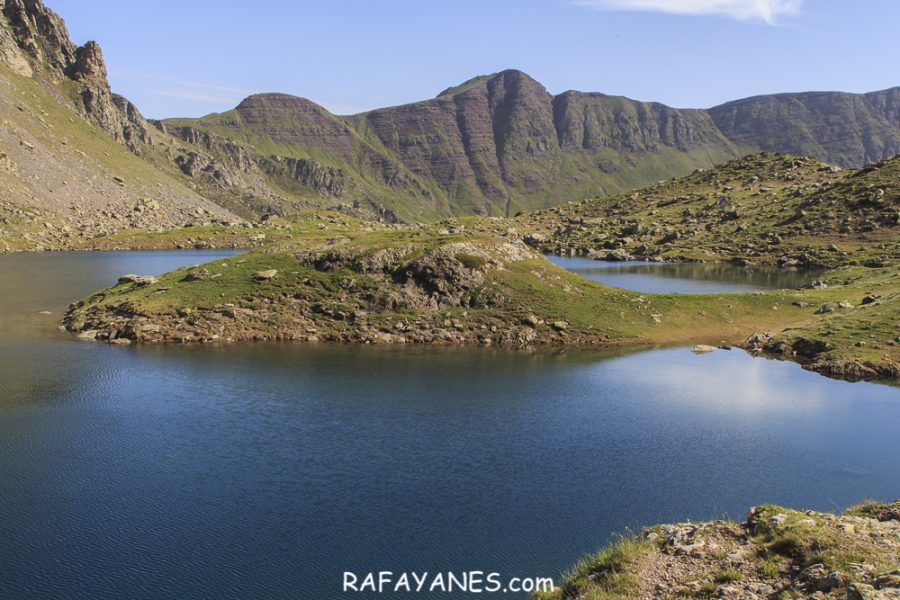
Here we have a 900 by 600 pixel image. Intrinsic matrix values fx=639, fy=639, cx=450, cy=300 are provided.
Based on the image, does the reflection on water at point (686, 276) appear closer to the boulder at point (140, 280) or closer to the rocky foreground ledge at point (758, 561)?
the boulder at point (140, 280)

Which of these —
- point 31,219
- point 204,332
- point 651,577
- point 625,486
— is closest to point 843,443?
point 625,486

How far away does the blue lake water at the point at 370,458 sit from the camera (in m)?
30.3

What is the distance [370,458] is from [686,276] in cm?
13033

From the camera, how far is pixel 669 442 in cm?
4734

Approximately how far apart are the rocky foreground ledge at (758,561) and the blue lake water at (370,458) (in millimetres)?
4242

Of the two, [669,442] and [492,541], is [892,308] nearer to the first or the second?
[669,442]

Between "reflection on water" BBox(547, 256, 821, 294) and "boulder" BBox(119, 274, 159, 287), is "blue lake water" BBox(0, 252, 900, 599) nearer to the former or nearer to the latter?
"boulder" BBox(119, 274, 159, 287)

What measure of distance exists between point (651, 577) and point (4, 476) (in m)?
37.3

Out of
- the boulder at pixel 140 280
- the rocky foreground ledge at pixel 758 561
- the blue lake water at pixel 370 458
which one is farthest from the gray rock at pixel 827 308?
the boulder at pixel 140 280

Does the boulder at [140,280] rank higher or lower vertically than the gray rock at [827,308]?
higher

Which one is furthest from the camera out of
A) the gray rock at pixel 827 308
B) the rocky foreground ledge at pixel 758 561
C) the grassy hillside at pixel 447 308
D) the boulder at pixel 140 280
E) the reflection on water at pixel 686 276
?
the reflection on water at pixel 686 276

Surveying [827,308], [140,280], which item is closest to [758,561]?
[827,308]

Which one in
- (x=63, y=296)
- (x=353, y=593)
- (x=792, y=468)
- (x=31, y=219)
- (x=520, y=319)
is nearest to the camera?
(x=353, y=593)

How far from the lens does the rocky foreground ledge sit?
22.3 meters
